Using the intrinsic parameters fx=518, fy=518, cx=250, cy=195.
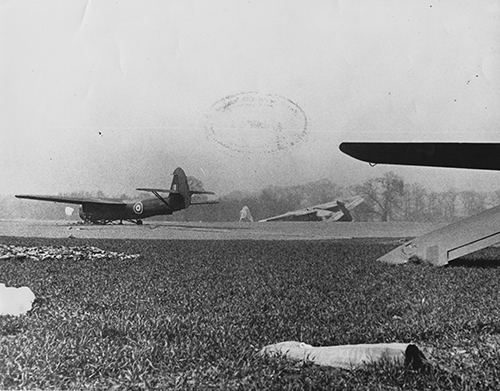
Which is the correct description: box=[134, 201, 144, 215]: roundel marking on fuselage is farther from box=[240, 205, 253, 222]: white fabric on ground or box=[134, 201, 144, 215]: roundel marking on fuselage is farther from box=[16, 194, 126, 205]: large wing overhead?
box=[240, 205, 253, 222]: white fabric on ground

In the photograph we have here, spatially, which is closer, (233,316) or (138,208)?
(233,316)

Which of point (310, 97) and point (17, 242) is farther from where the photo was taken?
point (17, 242)

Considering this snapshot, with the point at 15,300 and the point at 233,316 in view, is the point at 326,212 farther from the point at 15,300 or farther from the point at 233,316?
the point at 15,300

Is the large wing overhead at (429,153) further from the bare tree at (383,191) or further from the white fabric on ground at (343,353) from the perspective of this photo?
the white fabric on ground at (343,353)

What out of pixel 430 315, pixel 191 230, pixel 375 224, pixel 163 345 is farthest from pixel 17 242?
pixel 430 315

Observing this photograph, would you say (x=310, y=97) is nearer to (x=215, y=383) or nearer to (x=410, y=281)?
(x=410, y=281)

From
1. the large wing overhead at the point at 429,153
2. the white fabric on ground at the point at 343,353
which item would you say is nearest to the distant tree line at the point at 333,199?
the large wing overhead at the point at 429,153

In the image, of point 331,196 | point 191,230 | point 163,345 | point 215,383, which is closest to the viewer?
point 215,383

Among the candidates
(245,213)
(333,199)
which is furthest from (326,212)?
(245,213)
